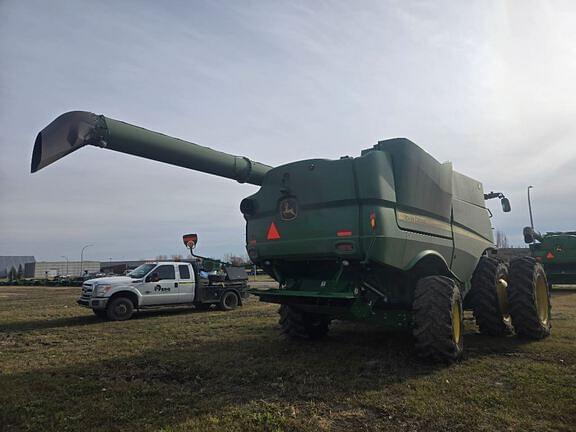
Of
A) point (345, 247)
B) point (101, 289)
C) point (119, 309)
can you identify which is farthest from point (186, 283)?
point (345, 247)

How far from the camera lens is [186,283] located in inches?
Result: 559

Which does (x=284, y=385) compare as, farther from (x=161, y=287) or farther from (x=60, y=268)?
(x=60, y=268)

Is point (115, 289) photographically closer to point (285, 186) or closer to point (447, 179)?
point (285, 186)

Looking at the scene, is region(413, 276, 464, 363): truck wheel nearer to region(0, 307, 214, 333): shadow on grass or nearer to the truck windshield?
region(0, 307, 214, 333): shadow on grass

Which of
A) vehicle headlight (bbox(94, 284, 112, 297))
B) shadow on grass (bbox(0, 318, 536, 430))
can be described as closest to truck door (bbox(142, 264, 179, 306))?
vehicle headlight (bbox(94, 284, 112, 297))

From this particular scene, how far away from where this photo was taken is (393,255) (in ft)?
19.3

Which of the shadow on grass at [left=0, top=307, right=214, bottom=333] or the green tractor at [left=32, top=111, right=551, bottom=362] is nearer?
the green tractor at [left=32, top=111, right=551, bottom=362]

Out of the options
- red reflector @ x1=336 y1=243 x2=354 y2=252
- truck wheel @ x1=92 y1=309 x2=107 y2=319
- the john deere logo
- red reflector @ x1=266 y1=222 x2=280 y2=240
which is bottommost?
truck wheel @ x1=92 y1=309 x2=107 y2=319

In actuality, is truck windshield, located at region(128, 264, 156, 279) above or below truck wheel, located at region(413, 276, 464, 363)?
above

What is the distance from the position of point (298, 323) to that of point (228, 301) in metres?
7.74

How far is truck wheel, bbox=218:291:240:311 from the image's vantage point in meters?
14.8

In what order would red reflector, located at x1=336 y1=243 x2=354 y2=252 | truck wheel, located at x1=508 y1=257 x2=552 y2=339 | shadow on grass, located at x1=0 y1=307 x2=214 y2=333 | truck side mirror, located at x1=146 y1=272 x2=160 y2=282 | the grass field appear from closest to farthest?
the grass field < red reflector, located at x1=336 y1=243 x2=354 y2=252 < truck wheel, located at x1=508 y1=257 x2=552 y2=339 < shadow on grass, located at x1=0 y1=307 x2=214 y2=333 < truck side mirror, located at x1=146 y1=272 x2=160 y2=282

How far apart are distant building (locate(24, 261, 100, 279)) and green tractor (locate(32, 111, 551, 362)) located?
305 ft

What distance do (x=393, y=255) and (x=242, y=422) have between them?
2997 millimetres
